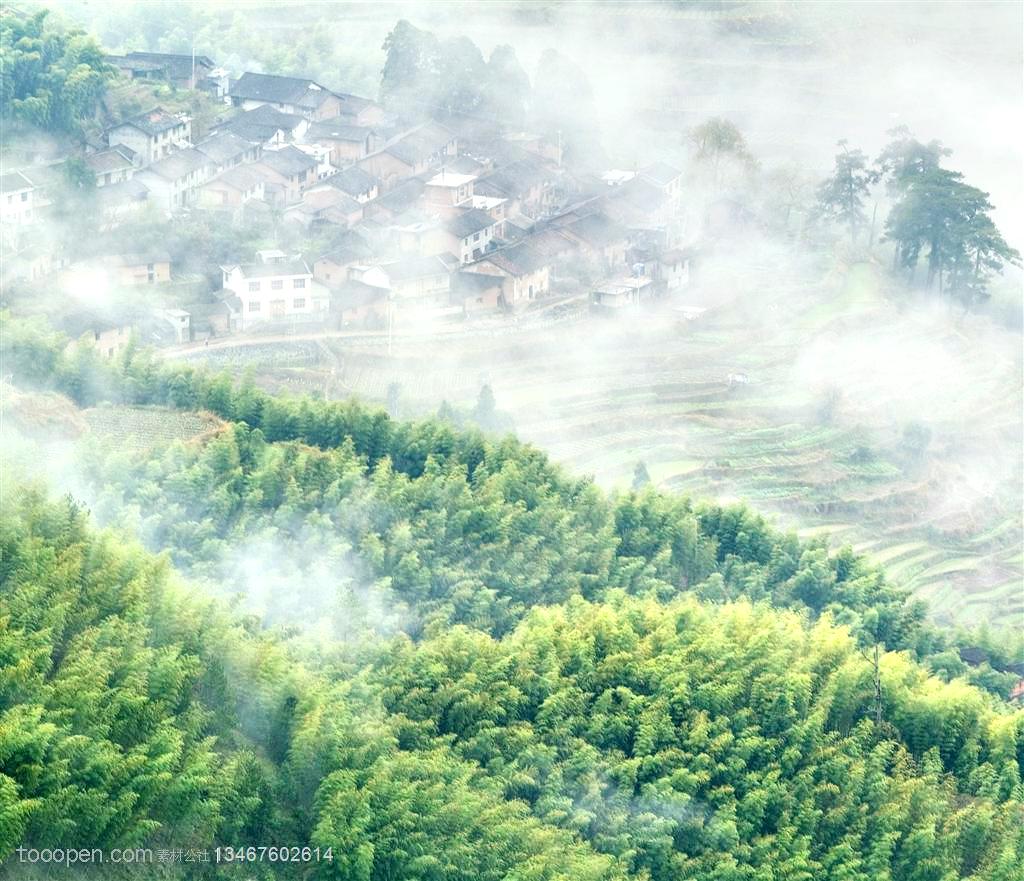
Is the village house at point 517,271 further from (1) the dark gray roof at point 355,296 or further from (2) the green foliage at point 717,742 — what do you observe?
(2) the green foliage at point 717,742

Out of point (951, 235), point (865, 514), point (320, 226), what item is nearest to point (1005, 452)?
point (865, 514)

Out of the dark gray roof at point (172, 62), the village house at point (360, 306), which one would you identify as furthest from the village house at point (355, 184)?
the dark gray roof at point (172, 62)

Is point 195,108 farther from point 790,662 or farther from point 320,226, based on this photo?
point 790,662

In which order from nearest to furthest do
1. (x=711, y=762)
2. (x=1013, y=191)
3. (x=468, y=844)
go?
(x=468, y=844), (x=711, y=762), (x=1013, y=191)

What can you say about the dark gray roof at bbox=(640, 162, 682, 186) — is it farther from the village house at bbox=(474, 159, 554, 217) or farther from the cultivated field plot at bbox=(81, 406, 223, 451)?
the cultivated field plot at bbox=(81, 406, 223, 451)

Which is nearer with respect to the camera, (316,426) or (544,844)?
(544,844)

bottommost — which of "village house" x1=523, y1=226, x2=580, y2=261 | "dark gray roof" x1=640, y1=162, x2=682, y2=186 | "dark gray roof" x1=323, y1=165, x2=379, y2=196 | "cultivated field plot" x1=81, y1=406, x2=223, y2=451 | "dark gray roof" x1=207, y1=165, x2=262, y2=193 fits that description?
"cultivated field plot" x1=81, y1=406, x2=223, y2=451

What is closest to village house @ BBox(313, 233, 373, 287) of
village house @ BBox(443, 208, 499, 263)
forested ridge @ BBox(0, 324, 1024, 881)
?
village house @ BBox(443, 208, 499, 263)
